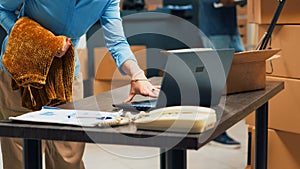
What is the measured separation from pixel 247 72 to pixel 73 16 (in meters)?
0.60

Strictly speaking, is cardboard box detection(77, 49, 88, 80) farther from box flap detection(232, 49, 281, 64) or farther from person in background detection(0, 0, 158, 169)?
box flap detection(232, 49, 281, 64)

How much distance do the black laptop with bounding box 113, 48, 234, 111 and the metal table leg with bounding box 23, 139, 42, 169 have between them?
250 millimetres

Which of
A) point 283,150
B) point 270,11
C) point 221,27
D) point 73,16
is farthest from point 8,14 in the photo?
point 221,27

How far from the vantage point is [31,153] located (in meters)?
1.30


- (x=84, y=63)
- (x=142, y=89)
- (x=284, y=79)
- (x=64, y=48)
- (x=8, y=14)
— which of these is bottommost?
(x=84, y=63)

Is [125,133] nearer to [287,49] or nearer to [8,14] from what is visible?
[8,14]

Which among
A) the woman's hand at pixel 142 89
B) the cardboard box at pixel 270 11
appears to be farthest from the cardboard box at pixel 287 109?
the woman's hand at pixel 142 89

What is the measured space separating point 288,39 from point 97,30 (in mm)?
2260

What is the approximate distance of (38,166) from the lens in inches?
51.5

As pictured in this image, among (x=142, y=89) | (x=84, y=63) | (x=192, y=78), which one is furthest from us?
(x=84, y=63)

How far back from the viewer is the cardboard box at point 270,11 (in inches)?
86.0

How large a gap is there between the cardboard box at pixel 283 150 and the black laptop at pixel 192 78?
1.05 metres

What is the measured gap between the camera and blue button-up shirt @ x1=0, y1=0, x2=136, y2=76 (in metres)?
1.67

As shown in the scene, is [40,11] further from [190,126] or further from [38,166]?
[190,126]
